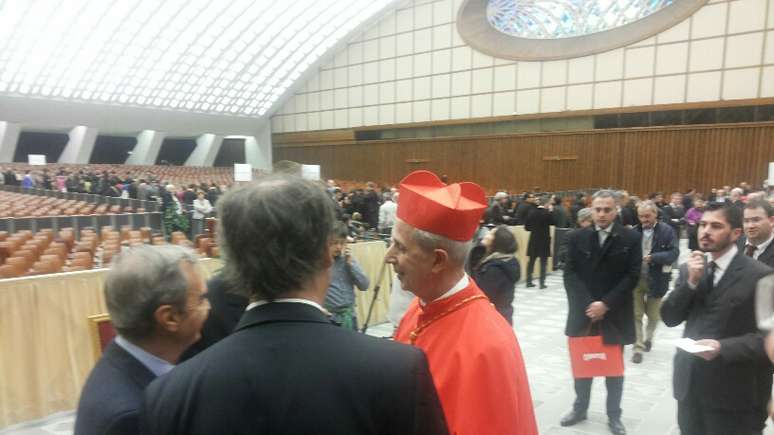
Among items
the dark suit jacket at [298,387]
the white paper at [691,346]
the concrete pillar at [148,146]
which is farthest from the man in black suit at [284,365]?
the concrete pillar at [148,146]

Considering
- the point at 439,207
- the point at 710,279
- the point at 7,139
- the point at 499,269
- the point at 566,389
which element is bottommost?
the point at 566,389

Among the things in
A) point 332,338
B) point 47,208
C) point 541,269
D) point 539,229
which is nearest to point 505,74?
point 539,229

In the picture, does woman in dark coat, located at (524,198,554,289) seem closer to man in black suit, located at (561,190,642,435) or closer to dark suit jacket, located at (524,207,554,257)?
dark suit jacket, located at (524,207,554,257)

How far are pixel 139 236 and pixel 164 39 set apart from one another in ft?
70.6

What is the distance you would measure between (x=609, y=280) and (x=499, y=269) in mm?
810

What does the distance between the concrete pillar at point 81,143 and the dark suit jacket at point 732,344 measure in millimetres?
33736

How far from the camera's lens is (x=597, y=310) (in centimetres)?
331

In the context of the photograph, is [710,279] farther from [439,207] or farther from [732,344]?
[439,207]

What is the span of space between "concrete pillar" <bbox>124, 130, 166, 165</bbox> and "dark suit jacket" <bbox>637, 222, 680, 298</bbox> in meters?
33.3

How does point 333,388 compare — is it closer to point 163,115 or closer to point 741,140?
point 741,140

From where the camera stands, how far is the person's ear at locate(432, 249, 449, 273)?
59.3 inches

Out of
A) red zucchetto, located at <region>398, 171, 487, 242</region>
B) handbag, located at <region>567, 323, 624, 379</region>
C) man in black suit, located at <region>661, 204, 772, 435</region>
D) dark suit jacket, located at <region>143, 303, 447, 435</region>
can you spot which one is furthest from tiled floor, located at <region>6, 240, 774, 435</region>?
dark suit jacket, located at <region>143, 303, 447, 435</region>

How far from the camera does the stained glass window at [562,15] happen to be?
20766mm

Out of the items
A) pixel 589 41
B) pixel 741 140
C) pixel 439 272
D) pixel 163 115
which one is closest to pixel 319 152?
pixel 163 115
